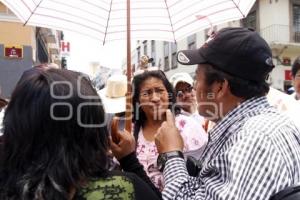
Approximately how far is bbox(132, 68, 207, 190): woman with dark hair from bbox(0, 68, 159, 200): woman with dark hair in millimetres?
1083

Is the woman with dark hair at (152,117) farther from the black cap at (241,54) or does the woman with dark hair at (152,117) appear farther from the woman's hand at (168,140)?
the black cap at (241,54)

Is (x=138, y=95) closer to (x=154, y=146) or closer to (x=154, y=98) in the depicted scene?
(x=154, y=98)

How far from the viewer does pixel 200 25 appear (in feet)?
8.77

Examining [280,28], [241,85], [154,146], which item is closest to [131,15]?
[154,146]

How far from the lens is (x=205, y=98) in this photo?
1760mm

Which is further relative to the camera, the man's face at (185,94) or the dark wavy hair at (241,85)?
the man's face at (185,94)

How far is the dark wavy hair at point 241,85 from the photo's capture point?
1.64 metres

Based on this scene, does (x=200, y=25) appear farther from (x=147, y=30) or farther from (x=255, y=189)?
(x=255, y=189)

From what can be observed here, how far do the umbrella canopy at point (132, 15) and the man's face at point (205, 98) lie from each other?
895mm

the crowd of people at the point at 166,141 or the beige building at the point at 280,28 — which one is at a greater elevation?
the beige building at the point at 280,28

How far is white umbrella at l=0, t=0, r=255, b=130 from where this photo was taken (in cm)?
246

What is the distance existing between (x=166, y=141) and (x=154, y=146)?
30.0 inches

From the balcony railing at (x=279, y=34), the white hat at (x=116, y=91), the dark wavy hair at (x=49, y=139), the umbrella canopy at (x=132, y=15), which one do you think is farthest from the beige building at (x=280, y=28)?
the dark wavy hair at (x=49, y=139)

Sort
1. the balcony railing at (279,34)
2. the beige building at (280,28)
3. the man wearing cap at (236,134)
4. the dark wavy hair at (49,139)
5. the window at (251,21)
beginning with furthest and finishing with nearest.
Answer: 1. the window at (251,21)
2. the balcony railing at (279,34)
3. the beige building at (280,28)
4. the man wearing cap at (236,134)
5. the dark wavy hair at (49,139)
